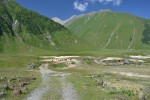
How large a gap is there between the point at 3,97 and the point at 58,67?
83.8 metres

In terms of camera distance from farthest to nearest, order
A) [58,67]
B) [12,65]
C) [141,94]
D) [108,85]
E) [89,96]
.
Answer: [58,67], [12,65], [108,85], [89,96], [141,94]

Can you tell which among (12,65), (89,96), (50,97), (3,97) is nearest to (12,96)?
(3,97)

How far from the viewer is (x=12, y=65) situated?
118m

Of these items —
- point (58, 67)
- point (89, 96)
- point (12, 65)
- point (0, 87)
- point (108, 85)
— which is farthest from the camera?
point (58, 67)

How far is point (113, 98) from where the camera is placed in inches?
1636

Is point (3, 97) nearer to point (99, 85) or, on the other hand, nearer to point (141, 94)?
point (141, 94)

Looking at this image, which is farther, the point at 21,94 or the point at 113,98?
the point at 21,94

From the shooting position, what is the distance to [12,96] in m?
43.6

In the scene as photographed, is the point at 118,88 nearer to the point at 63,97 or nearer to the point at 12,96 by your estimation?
the point at 63,97

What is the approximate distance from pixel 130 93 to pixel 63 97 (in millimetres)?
9903

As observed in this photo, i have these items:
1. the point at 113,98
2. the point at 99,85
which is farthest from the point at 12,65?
the point at 113,98

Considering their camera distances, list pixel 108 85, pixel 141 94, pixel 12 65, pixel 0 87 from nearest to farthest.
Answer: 1. pixel 141 94
2. pixel 0 87
3. pixel 108 85
4. pixel 12 65

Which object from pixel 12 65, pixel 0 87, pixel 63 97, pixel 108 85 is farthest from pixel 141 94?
pixel 12 65

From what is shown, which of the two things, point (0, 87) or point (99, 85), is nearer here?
point (0, 87)
